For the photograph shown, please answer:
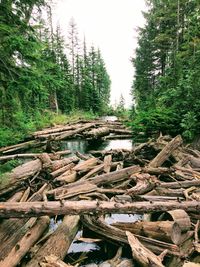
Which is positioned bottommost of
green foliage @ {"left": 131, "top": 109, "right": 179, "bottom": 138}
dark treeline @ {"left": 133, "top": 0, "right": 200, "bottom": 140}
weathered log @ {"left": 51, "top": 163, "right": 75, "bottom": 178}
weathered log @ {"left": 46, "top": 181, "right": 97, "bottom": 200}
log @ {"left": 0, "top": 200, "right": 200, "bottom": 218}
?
weathered log @ {"left": 46, "top": 181, "right": 97, "bottom": 200}

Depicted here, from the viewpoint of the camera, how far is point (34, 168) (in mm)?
9141

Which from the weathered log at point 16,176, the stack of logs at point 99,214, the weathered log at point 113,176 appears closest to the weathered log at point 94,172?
the stack of logs at point 99,214

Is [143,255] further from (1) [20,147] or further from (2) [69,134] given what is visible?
(2) [69,134]

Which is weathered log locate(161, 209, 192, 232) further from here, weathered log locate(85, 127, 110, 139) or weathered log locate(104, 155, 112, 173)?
weathered log locate(85, 127, 110, 139)

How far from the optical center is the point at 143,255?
197 inches

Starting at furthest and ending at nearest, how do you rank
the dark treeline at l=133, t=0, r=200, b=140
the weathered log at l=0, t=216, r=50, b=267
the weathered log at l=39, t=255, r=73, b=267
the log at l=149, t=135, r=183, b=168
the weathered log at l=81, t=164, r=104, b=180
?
the dark treeline at l=133, t=0, r=200, b=140 → the log at l=149, t=135, r=183, b=168 → the weathered log at l=81, t=164, r=104, b=180 → the weathered log at l=0, t=216, r=50, b=267 → the weathered log at l=39, t=255, r=73, b=267

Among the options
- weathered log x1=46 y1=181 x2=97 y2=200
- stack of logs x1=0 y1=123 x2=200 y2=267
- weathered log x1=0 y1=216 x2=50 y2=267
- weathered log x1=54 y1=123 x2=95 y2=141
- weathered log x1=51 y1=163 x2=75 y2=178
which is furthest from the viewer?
weathered log x1=54 y1=123 x2=95 y2=141

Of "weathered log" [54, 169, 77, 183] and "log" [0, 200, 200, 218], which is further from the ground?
"log" [0, 200, 200, 218]

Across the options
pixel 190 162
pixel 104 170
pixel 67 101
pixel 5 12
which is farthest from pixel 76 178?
pixel 67 101

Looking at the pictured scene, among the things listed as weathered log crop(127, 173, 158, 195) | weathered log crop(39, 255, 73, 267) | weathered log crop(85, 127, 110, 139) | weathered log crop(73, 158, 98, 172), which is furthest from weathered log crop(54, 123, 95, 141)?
weathered log crop(39, 255, 73, 267)

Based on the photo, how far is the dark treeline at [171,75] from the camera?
14938mm

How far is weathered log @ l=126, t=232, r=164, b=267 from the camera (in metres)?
4.80

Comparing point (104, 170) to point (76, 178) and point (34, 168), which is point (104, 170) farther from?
point (34, 168)

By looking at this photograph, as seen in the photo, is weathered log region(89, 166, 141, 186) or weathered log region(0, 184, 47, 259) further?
weathered log region(89, 166, 141, 186)
